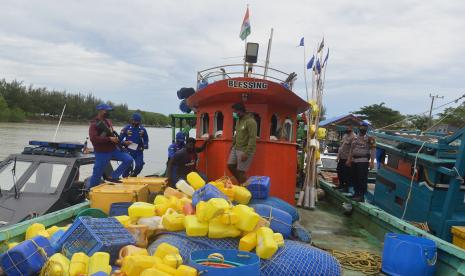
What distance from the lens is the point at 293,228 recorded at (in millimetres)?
4832

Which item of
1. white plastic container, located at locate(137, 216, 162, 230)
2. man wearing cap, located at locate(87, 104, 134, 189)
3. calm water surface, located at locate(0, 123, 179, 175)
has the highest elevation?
man wearing cap, located at locate(87, 104, 134, 189)

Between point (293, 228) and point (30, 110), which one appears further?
point (30, 110)

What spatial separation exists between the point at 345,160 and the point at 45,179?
246 inches

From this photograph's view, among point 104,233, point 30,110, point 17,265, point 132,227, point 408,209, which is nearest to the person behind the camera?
point 17,265

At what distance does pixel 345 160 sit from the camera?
908cm

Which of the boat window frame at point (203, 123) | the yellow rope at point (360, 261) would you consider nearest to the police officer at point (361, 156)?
the yellow rope at point (360, 261)

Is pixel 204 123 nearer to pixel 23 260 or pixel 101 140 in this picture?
pixel 101 140

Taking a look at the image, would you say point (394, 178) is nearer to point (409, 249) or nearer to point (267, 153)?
point (267, 153)

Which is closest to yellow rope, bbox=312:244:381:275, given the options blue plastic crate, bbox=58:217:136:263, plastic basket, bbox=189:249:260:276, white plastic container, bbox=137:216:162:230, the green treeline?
plastic basket, bbox=189:249:260:276

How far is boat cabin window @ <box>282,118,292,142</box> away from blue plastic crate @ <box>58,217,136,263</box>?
453 cm

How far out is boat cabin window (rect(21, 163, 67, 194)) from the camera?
6.89 meters

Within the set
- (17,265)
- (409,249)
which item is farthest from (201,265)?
(409,249)

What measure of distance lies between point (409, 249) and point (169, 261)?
8.75 ft

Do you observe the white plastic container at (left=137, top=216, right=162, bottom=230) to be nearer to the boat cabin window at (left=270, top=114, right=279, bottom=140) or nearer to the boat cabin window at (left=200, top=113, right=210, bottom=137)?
the boat cabin window at (left=270, top=114, right=279, bottom=140)
